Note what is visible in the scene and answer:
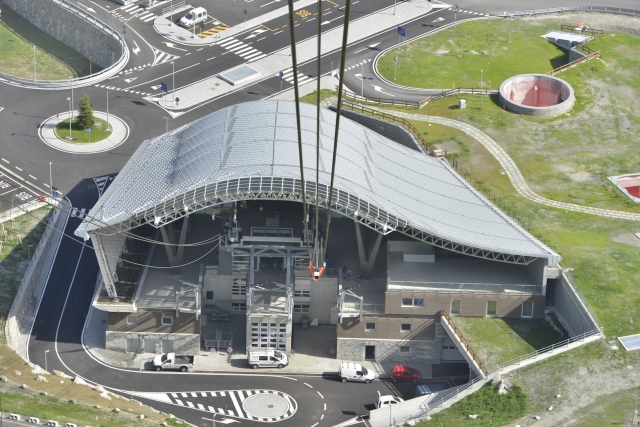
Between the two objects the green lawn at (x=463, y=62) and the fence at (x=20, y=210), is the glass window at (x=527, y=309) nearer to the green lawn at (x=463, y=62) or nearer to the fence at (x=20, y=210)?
the green lawn at (x=463, y=62)

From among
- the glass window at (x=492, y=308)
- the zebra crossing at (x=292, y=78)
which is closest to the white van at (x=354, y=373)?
the glass window at (x=492, y=308)

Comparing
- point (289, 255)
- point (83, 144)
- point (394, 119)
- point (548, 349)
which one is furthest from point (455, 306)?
point (83, 144)

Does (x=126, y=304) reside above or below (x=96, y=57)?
below

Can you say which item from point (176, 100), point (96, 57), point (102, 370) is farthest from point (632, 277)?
point (96, 57)

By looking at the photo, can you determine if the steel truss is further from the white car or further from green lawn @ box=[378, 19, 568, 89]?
green lawn @ box=[378, 19, 568, 89]

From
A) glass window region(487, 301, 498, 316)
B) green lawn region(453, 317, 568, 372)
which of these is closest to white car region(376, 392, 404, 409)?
green lawn region(453, 317, 568, 372)

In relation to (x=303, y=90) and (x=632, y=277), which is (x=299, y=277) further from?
(x=303, y=90)
